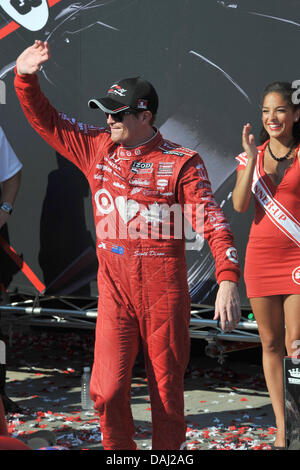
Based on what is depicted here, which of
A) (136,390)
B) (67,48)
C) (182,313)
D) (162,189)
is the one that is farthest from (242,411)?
(67,48)

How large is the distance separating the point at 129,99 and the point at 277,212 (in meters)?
1.33

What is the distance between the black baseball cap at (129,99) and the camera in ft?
11.3

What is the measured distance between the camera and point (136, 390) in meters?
6.08

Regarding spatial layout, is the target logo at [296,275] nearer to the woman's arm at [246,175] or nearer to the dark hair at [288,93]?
the woman's arm at [246,175]

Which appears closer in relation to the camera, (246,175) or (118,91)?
(118,91)

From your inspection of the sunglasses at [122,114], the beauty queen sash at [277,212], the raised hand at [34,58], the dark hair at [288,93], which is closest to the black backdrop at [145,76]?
the dark hair at [288,93]

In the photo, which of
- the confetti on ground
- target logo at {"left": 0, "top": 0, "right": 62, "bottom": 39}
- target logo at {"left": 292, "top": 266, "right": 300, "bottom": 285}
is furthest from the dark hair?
target logo at {"left": 0, "top": 0, "right": 62, "bottom": 39}

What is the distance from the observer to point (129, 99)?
3451 mm

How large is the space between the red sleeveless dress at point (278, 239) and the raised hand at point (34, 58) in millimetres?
1656

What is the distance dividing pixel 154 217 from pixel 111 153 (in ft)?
1.34

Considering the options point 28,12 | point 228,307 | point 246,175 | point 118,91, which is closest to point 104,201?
point 118,91

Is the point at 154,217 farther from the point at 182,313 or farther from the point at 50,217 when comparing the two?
the point at 50,217

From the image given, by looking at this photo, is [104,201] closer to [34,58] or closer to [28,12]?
[34,58]

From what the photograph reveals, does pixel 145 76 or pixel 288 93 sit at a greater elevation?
pixel 145 76
